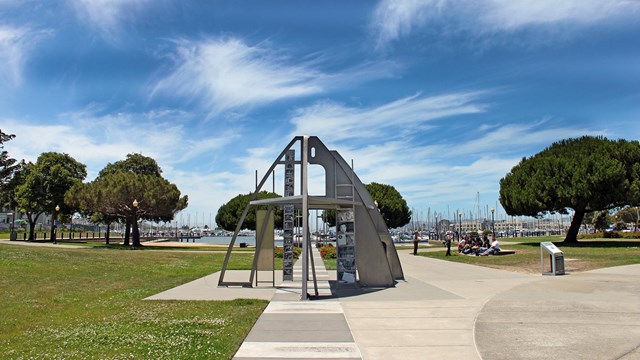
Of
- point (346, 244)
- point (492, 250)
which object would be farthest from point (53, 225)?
point (346, 244)

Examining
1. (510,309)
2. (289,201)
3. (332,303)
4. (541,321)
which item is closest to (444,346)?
(541,321)

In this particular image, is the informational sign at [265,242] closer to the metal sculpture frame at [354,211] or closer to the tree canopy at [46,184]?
the metal sculpture frame at [354,211]

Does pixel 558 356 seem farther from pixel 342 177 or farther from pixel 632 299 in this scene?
pixel 342 177

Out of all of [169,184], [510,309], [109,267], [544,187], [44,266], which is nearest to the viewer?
[510,309]

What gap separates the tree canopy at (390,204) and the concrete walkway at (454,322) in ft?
161

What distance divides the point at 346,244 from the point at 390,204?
4998cm

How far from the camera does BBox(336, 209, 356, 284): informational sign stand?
14867 mm

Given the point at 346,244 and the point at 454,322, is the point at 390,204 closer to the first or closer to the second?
the point at 346,244

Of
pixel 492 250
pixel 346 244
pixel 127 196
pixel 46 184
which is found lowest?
pixel 492 250

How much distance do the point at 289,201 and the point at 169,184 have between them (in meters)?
34.1

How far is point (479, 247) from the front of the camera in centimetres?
2933

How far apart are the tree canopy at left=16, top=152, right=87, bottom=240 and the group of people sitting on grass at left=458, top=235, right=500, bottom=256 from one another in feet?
131

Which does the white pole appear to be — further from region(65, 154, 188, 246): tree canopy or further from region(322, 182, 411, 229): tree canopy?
region(322, 182, 411, 229): tree canopy

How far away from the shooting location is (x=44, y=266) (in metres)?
18.5
